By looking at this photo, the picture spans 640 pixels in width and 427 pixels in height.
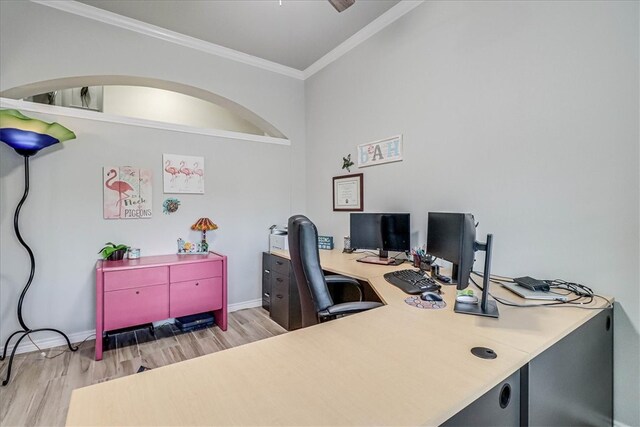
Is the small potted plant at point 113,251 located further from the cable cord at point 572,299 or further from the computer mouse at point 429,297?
the cable cord at point 572,299

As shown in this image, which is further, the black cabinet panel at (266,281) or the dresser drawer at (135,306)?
the black cabinet panel at (266,281)

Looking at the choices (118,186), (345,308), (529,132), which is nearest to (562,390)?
(345,308)

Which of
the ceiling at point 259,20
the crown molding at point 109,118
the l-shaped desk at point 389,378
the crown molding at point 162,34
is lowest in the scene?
the l-shaped desk at point 389,378

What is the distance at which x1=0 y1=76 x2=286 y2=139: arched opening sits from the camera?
2.83 meters

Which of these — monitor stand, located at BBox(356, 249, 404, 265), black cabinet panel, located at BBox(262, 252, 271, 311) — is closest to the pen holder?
monitor stand, located at BBox(356, 249, 404, 265)

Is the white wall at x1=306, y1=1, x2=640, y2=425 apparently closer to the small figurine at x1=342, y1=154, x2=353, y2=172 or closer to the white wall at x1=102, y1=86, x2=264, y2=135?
the small figurine at x1=342, y1=154, x2=353, y2=172

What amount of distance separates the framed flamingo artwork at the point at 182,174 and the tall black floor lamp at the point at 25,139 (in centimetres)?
82

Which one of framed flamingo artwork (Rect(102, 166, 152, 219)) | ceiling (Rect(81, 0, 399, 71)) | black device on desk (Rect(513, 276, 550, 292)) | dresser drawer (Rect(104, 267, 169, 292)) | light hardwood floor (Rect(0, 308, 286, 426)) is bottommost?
light hardwood floor (Rect(0, 308, 286, 426))

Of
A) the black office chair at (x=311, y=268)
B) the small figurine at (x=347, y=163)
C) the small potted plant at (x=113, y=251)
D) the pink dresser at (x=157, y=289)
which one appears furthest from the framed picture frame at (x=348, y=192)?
the small potted plant at (x=113, y=251)

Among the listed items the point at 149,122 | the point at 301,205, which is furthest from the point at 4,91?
the point at 301,205

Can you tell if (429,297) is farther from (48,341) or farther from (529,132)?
(48,341)

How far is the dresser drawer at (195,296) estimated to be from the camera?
2.77m

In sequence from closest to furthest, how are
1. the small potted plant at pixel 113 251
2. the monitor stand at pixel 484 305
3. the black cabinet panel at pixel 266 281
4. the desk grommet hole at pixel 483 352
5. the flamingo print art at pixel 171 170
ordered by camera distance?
the desk grommet hole at pixel 483 352, the monitor stand at pixel 484 305, the small potted plant at pixel 113 251, the flamingo print art at pixel 171 170, the black cabinet panel at pixel 266 281

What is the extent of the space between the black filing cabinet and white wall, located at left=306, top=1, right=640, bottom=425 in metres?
1.22
